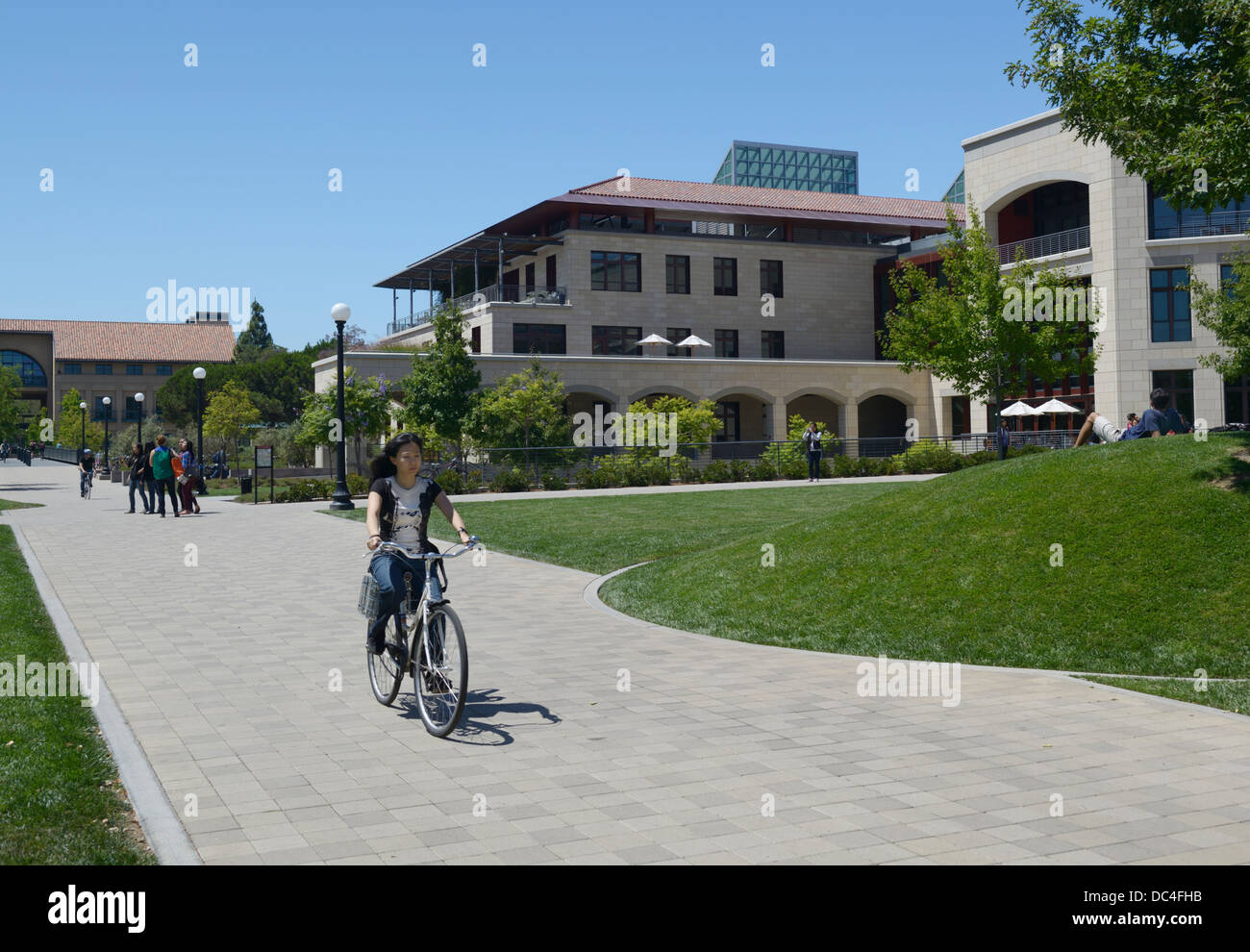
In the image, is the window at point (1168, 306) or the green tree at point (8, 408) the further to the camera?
the green tree at point (8, 408)

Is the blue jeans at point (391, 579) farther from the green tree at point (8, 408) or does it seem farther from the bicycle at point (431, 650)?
the green tree at point (8, 408)

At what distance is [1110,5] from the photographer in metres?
11.2

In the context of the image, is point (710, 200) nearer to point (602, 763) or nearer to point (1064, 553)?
point (1064, 553)

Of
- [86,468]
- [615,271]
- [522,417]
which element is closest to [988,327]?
[522,417]

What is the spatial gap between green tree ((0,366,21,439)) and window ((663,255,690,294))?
95.2 feet

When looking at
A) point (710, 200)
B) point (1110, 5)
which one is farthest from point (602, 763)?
point (710, 200)

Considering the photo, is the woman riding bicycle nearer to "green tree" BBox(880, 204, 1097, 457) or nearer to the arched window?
"green tree" BBox(880, 204, 1097, 457)

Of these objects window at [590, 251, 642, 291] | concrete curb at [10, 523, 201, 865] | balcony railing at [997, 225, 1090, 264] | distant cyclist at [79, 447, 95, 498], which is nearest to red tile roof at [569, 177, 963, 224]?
window at [590, 251, 642, 291]

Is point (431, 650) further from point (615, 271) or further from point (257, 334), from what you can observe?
point (257, 334)

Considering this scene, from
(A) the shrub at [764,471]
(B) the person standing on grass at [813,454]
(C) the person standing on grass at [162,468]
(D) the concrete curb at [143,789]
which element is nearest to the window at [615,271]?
(A) the shrub at [764,471]

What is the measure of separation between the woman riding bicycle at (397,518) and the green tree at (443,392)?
1336 inches

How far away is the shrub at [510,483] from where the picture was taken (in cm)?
3559

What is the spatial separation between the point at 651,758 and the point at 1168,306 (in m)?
42.0
